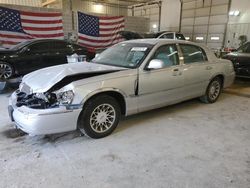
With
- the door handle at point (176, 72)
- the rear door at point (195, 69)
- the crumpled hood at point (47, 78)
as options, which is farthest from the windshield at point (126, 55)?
the rear door at point (195, 69)

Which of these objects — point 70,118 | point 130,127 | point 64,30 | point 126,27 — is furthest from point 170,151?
point 126,27

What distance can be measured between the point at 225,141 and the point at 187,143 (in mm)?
559

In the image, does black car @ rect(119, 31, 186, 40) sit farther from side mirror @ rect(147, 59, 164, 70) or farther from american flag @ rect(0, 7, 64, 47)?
side mirror @ rect(147, 59, 164, 70)

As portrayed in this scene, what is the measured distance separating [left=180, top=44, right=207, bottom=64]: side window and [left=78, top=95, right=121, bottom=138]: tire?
168 centimetres

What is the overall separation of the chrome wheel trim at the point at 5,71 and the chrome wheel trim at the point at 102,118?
3962 mm

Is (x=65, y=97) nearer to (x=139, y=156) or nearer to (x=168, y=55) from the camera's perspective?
(x=139, y=156)

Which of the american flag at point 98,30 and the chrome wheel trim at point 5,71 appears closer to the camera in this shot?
the chrome wheel trim at point 5,71

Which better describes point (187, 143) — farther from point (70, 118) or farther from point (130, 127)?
point (70, 118)

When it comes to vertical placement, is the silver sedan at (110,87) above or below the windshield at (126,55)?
below

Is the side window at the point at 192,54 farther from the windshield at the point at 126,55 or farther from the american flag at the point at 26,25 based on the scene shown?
the american flag at the point at 26,25

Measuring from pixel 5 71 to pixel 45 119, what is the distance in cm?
402

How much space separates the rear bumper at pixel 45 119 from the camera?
250 centimetres

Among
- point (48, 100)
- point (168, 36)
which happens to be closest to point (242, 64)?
point (168, 36)

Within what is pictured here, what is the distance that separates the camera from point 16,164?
2.41m
